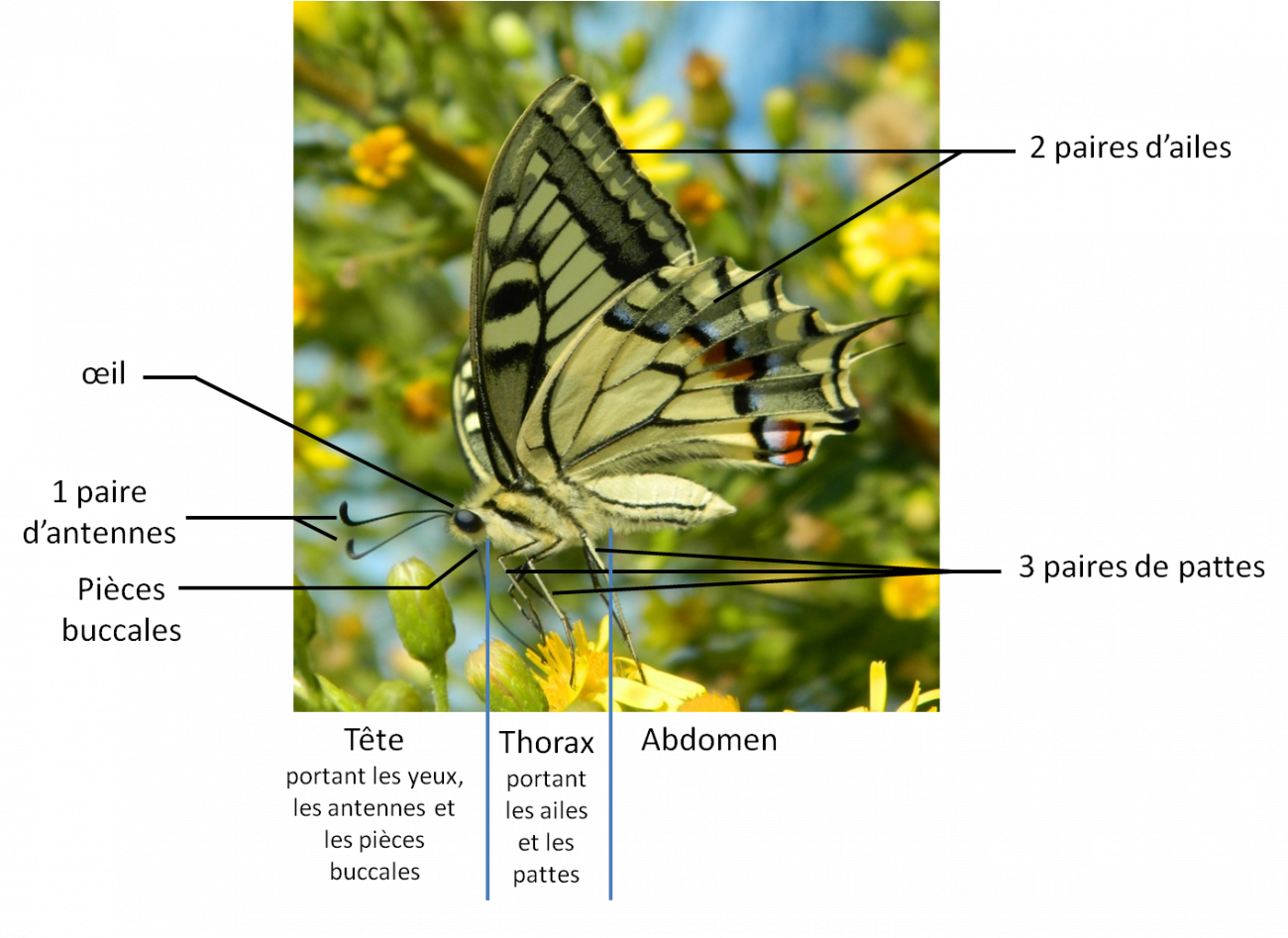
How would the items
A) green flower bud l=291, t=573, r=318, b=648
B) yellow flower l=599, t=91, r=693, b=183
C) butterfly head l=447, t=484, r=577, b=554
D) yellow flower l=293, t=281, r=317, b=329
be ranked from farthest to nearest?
yellow flower l=293, t=281, r=317, b=329 < yellow flower l=599, t=91, r=693, b=183 < green flower bud l=291, t=573, r=318, b=648 < butterfly head l=447, t=484, r=577, b=554

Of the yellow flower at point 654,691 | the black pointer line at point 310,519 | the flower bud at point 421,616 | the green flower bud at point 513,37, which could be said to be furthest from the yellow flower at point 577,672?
the green flower bud at point 513,37

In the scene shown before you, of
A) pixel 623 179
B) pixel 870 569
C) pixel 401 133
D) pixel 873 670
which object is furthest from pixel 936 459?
pixel 401 133

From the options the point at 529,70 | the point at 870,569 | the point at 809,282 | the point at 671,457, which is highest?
the point at 529,70

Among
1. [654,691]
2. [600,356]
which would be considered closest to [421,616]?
[654,691]

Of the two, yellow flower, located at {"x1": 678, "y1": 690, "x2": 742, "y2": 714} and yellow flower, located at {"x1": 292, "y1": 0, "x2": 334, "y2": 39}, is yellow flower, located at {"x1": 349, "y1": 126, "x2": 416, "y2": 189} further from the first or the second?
yellow flower, located at {"x1": 678, "y1": 690, "x2": 742, "y2": 714}

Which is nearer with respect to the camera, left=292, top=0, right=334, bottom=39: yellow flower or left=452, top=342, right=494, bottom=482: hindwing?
left=452, top=342, right=494, bottom=482: hindwing

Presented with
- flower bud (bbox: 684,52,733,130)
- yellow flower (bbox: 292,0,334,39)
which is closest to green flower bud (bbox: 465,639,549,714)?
flower bud (bbox: 684,52,733,130)

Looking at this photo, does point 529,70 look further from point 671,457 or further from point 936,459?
point 936,459
